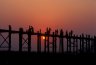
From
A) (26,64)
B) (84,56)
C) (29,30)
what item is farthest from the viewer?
(84,56)

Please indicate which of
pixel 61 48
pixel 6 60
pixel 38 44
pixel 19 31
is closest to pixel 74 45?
pixel 61 48

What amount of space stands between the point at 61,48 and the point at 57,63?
19.7 feet

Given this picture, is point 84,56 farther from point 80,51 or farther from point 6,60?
point 6,60

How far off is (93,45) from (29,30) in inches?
874

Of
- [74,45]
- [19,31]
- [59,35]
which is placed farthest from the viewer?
[74,45]

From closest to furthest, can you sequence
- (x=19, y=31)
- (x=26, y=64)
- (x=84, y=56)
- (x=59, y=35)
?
(x=26, y=64)
(x=19, y=31)
(x=59, y=35)
(x=84, y=56)

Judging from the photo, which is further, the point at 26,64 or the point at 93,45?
the point at 93,45

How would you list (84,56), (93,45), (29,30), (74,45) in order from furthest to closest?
(93,45) < (74,45) < (84,56) < (29,30)

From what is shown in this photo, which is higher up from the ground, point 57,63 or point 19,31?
point 19,31

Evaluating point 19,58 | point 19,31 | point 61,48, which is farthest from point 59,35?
point 19,58

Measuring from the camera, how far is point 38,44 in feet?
122

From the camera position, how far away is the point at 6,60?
29156 mm

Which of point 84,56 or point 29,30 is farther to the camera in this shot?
point 84,56

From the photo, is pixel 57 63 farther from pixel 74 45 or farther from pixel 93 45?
pixel 93 45
